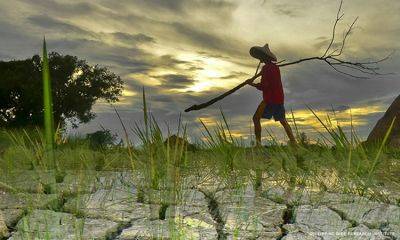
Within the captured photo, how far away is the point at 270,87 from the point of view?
714cm

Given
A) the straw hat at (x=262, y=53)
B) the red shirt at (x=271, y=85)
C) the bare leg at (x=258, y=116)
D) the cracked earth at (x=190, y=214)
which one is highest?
the straw hat at (x=262, y=53)

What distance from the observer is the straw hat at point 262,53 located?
7.12 m

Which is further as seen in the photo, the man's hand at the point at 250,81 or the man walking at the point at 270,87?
the man walking at the point at 270,87

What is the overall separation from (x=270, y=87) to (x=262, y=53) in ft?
1.57

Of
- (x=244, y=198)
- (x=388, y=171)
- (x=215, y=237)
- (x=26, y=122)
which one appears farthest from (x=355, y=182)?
(x=26, y=122)

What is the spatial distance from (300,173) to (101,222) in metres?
1.79

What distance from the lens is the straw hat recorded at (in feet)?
23.4

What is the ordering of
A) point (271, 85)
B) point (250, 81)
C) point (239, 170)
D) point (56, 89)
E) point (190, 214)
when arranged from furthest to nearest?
point (56, 89) → point (271, 85) → point (250, 81) → point (239, 170) → point (190, 214)

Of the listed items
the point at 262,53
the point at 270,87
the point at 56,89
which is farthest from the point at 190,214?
the point at 56,89

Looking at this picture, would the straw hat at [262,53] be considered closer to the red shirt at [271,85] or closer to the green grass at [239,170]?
the red shirt at [271,85]

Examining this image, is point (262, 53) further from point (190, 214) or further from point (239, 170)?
point (190, 214)

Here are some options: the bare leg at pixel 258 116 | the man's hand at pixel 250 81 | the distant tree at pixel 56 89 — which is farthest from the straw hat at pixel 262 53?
the distant tree at pixel 56 89

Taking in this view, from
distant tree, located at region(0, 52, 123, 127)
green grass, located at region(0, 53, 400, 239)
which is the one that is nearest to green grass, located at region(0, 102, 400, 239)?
green grass, located at region(0, 53, 400, 239)

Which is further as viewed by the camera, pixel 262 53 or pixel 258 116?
pixel 258 116
